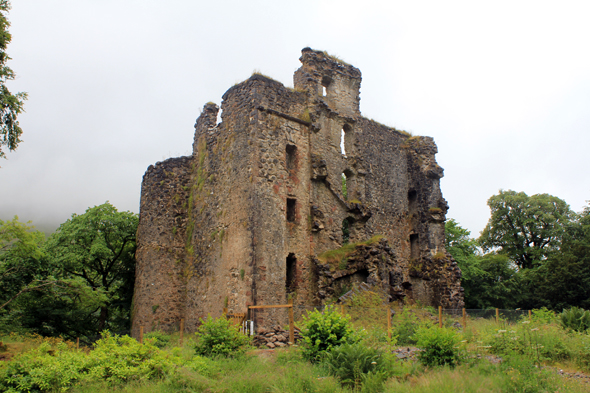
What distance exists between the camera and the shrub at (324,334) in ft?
36.8

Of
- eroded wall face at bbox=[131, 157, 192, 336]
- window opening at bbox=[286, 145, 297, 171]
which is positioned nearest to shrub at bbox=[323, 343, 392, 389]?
window opening at bbox=[286, 145, 297, 171]

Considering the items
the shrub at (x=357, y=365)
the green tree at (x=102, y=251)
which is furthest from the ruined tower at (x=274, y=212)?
the shrub at (x=357, y=365)

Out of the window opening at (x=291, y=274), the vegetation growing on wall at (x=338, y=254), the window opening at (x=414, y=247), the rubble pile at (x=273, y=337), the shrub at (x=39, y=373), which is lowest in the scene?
the shrub at (x=39, y=373)

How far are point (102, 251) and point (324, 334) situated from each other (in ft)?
44.1

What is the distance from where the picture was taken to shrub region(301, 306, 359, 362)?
1121cm

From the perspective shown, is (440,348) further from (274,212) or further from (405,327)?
(274,212)

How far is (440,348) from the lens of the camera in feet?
35.3

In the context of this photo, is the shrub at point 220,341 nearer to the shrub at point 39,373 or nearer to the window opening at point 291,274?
the shrub at point 39,373

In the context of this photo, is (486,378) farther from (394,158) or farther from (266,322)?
(394,158)

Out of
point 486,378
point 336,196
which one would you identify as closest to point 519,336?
point 486,378

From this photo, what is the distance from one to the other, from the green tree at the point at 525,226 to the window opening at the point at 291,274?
1108 inches

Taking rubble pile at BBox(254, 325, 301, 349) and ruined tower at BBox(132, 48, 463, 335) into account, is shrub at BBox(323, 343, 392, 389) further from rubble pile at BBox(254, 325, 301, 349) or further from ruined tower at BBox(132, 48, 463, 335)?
ruined tower at BBox(132, 48, 463, 335)

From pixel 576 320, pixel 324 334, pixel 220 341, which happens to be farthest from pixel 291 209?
pixel 576 320

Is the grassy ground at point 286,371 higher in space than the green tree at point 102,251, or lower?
lower
